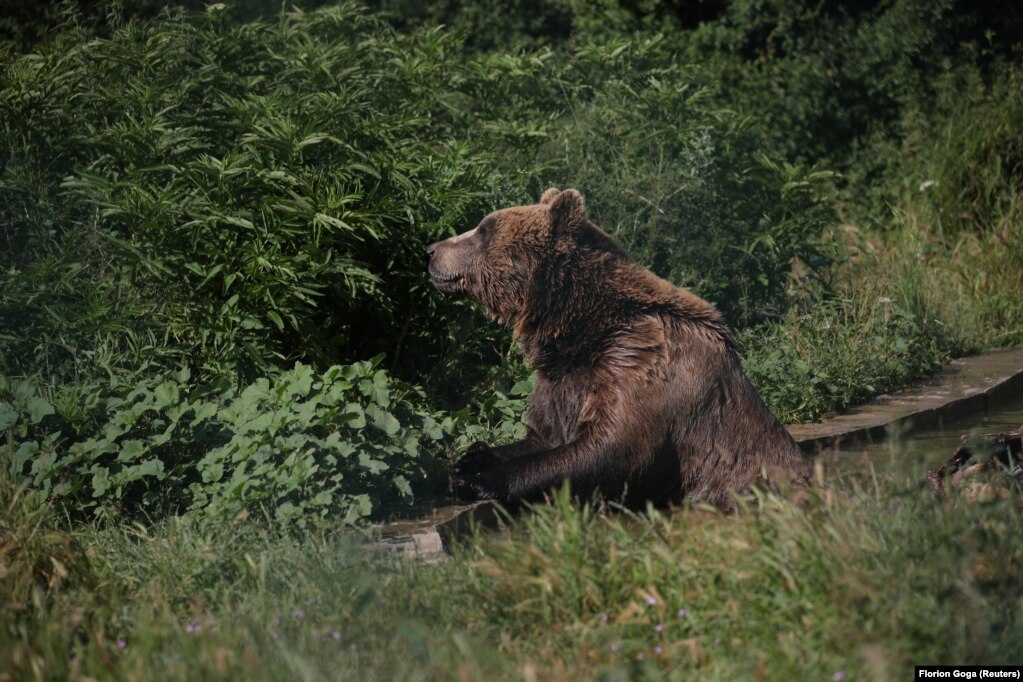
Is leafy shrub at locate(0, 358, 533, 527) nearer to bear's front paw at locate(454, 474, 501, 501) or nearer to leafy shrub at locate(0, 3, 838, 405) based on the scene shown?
bear's front paw at locate(454, 474, 501, 501)

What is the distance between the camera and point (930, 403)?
26.7 ft

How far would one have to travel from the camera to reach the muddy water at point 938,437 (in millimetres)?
6895

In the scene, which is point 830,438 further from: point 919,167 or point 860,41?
point 860,41

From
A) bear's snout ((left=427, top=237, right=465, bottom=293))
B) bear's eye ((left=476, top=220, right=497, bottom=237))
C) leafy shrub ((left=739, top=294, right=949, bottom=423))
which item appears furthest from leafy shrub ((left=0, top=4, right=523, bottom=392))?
leafy shrub ((left=739, top=294, right=949, bottom=423))

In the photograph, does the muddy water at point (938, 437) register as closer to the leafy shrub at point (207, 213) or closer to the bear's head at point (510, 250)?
the bear's head at point (510, 250)

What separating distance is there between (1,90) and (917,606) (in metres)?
5.87

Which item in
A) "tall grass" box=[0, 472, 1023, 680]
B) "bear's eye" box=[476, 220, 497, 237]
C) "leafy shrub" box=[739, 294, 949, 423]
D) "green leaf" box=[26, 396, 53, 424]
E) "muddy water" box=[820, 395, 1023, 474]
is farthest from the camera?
"leafy shrub" box=[739, 294, 949, 423]

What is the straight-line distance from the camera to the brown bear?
5.66 m

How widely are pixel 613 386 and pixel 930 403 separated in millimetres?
3315

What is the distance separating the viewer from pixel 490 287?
20.6 ft

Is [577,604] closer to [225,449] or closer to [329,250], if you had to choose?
[225,449]

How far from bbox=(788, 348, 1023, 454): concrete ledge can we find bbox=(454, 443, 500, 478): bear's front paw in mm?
2172

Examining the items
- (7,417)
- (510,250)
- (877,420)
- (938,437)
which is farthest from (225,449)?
(938,437)

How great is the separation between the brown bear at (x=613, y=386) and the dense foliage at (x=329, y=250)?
22.9 inches
